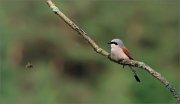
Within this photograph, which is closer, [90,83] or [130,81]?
[130,81]

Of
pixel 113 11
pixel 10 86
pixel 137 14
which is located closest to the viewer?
pixel 10 86

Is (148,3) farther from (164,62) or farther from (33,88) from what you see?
(33,88)

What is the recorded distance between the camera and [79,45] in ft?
24.4

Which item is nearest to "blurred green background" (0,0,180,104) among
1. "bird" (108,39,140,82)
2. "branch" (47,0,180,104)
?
"bird" (108,39,140,82)

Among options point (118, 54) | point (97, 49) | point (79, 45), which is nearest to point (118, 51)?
point (118, 54)

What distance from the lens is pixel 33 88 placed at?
720cm

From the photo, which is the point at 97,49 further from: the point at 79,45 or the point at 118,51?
the point at 79,45

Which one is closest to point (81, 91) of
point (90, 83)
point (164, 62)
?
point (90, 83)

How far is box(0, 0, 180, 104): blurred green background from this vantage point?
705cm

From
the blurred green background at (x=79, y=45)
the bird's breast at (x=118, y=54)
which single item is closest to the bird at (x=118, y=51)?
the bird's breast at (x=118, y=54)

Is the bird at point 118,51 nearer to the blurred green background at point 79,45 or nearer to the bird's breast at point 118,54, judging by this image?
the bird's breast at point 118,54

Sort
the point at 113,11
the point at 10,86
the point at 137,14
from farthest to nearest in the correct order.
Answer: the point at 137,14 → the point at 113,11 → the point at 10,86

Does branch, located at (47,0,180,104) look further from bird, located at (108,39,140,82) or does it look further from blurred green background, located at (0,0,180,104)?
blurred green background, located at (0,0,180,104)

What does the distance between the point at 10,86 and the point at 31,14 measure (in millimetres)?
942
